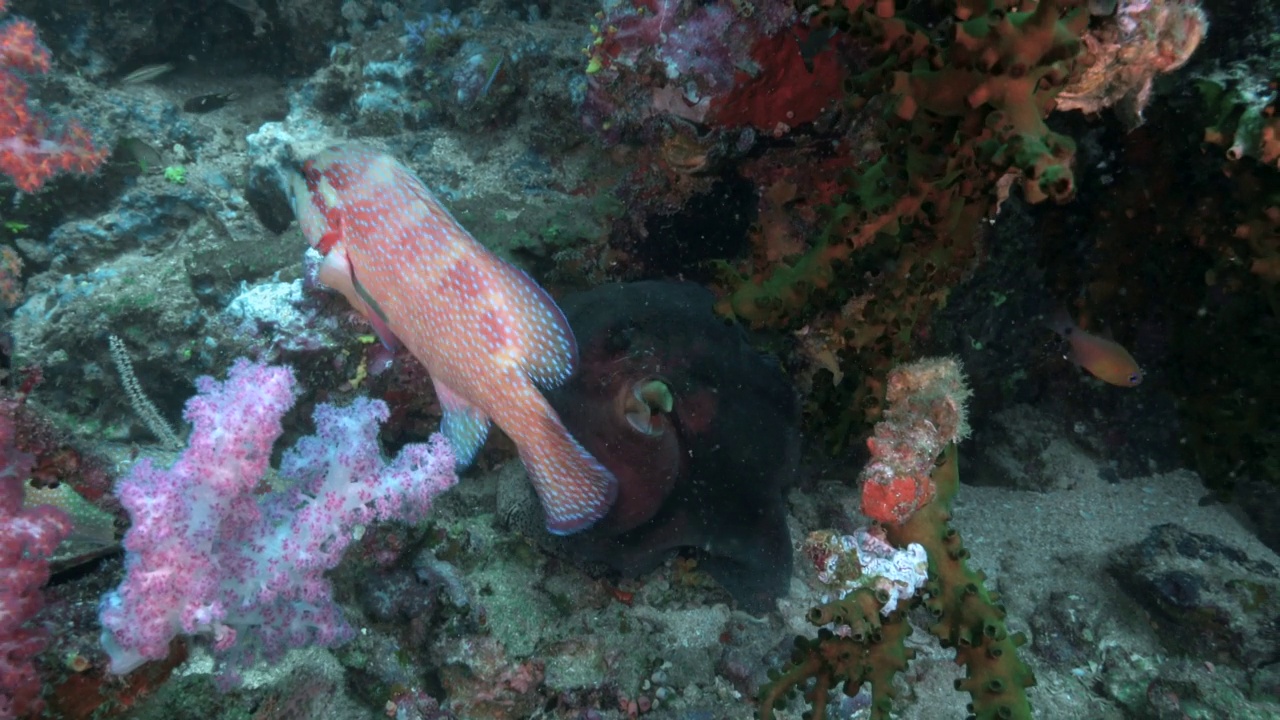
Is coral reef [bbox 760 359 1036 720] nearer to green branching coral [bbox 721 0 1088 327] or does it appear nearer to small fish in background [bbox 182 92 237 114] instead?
green branching coral [bbox 721 0 1088 327]

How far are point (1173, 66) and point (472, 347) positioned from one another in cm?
310

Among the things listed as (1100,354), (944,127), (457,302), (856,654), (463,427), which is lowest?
(1100,354)

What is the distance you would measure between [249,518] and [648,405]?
1.79 meters

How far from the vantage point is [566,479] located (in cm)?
291

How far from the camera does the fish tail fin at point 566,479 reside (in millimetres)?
2832

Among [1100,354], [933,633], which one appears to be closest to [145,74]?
[933,633]

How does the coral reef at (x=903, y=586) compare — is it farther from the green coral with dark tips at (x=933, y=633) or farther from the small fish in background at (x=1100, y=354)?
the small fish in background at (x=1100, y=354)

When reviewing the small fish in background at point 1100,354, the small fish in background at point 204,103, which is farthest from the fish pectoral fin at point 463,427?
the small fish in background at point 204,103

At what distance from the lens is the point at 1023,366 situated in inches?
170

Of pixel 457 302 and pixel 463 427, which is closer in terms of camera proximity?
pixel 457 302

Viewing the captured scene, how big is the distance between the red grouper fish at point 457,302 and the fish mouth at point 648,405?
1.05 ft

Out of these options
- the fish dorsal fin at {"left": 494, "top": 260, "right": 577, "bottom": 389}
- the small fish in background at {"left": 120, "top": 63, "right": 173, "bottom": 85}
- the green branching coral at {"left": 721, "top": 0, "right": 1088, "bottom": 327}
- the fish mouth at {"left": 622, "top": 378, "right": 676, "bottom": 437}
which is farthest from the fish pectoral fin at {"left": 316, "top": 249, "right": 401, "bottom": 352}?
the small fish in background at {"left": 120, "top": 63, "right": 173, "bottom": 85}

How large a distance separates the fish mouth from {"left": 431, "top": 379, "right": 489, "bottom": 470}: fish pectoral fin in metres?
0.73

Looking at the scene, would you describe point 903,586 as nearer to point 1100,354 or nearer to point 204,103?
point 1100,354
